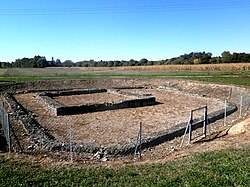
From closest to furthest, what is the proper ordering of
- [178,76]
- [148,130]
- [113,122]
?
[148,130] → [113,122] → [178,76]

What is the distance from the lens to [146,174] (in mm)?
6762

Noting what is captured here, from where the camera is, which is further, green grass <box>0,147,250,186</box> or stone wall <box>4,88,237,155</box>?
stone wall <box>4,88,237,155</box>

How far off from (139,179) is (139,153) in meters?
4.03

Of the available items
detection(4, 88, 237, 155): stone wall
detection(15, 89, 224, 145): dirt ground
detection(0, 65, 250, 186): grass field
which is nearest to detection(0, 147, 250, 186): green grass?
detection(0, 65, 250, 186): grass field

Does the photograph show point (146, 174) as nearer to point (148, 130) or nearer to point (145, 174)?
point (145, 174)

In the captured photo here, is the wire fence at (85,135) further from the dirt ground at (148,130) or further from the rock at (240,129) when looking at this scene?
the rock at (240,129)

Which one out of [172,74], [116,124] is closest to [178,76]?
[172,74]

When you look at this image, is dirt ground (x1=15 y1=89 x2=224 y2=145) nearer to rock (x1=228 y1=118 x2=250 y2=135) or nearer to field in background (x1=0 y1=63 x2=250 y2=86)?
rock (x1=228 y1=118 x2=250 y2=135)

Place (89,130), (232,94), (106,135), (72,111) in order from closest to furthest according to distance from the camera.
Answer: (106,135) → (89,130) → (72,111) → (232,94)

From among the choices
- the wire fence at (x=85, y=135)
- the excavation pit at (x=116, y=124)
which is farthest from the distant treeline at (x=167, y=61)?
the wire fence at (x=85, y=135)

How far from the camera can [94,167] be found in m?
7.55

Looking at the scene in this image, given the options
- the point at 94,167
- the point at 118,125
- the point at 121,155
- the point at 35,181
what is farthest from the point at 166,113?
the point at 35,181

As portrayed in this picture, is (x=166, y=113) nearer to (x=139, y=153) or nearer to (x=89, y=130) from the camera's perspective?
(x=89, y=130)

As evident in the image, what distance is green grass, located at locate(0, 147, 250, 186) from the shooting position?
19.9ft
